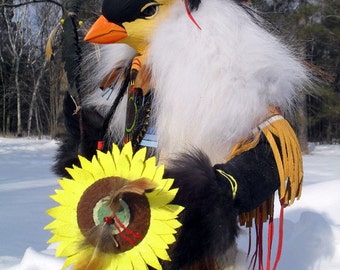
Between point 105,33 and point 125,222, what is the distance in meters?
0.41

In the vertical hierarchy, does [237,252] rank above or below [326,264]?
above

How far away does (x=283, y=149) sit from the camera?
88 centimetres

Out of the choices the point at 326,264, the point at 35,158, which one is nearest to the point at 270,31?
the point at 326,264

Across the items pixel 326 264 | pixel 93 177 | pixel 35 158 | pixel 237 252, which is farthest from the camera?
pixel 35 158

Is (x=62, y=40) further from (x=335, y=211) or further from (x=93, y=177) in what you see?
(x=335, y=211)

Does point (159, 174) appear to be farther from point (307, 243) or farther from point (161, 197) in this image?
point (307, 243)

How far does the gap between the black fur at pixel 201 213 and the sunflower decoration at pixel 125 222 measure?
2cm

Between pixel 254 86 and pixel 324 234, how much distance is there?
91 centimetres

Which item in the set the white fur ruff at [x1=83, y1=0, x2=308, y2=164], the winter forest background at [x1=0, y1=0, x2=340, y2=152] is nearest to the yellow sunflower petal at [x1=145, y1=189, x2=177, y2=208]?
the white fur ruff at [x1=83, y1=0, x2=308, y2=164]

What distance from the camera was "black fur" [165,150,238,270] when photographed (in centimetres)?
77

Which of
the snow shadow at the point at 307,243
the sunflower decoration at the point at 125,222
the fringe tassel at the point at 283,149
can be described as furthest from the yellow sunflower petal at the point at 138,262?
the snow shadow at the point at 307,243

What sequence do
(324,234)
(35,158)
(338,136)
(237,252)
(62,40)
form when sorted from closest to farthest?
(237,252) < (62,40) < (324,234) < (35,158) < (338,136)

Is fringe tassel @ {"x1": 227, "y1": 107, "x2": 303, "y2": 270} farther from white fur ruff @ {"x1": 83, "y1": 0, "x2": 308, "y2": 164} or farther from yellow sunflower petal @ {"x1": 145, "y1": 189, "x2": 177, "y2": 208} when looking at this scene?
yellow sunflower petal @ {"x1": 145, "y1": 189, "x2": 177, "y2": 208}

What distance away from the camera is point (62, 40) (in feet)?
3.80
